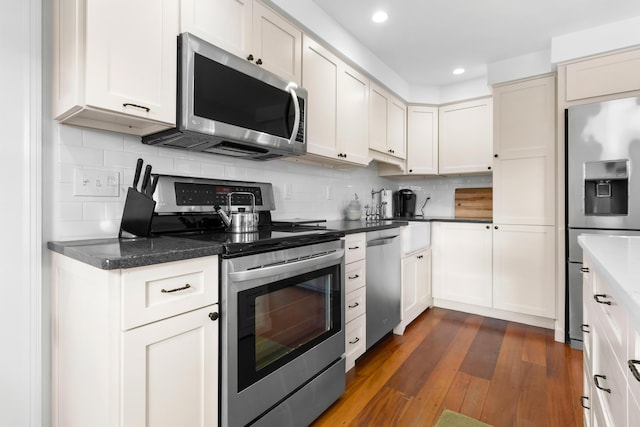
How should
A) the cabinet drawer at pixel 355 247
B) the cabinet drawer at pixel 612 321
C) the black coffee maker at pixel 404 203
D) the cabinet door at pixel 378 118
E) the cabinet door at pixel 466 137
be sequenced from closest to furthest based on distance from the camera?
the cabinet drawer at pixel 612 321 < the cabinet drawer at pixel 355 247 < the cabinet door at pixel 378 118 < the cabinet door at pixel 466 137 < the black coffee maker at pixel 404 203

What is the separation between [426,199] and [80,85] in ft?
12.0

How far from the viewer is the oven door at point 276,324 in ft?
4.06

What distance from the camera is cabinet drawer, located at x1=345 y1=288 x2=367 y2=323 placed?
81.9 inches

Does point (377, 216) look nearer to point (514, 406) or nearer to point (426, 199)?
point (426, 199)

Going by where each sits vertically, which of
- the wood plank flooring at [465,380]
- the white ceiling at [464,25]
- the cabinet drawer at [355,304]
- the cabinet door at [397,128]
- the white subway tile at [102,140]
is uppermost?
the white ceiling at [464,25]

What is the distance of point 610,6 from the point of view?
2.26 m

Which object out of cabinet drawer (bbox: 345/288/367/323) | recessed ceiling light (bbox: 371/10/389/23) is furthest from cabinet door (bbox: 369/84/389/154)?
cabinet drawer (bbox: 345/288/367/323)

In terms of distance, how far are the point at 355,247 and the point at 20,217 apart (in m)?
1.68

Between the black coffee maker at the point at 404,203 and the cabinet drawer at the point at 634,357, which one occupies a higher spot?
the black coffee maker at the point at 404,203

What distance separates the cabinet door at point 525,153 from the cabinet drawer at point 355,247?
1684mm

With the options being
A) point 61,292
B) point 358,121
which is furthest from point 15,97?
point 358,121

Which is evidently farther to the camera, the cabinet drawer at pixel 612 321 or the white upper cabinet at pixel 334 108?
the white upper cabinet at pixel 334 108

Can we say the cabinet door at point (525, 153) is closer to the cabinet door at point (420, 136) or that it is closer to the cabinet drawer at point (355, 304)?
the cabinet door at point (420, 136)

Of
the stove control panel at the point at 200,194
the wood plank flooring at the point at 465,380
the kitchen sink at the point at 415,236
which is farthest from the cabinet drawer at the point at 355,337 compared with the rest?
the stove control panel at the point at 200,194
